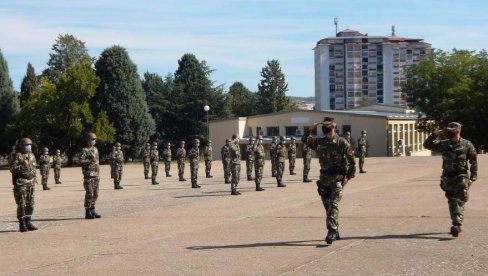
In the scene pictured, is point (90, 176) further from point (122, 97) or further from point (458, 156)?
point (122, 97)

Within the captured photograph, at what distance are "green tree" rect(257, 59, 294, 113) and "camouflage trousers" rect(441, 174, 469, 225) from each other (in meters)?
104

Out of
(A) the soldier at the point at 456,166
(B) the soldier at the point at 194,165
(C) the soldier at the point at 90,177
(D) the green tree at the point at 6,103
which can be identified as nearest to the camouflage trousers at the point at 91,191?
(C) the soldier at the point at 90,177

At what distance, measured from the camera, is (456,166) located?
1105 cm

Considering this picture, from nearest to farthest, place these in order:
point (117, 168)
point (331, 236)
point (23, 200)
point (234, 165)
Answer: point (331, 236)
point (23, 200)
point (234, 165)
point (117, 168)

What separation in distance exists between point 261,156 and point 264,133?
158 ft

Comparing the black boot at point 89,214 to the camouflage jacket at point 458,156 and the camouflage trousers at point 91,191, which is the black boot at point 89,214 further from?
the camouflage jacket at point 458,156

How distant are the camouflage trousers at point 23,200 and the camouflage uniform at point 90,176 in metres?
1.91

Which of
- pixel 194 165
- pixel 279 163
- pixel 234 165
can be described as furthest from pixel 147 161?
pixel 234 165

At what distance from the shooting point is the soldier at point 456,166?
1095 centimetres

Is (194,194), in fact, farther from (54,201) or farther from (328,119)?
(328,119)

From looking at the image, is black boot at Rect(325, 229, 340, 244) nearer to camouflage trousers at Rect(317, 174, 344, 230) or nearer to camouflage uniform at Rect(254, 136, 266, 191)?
camouflage trousers at Rect(317, 174, 344, 230)

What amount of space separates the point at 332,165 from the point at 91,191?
23.8ft

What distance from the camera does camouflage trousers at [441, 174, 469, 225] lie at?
424 inches

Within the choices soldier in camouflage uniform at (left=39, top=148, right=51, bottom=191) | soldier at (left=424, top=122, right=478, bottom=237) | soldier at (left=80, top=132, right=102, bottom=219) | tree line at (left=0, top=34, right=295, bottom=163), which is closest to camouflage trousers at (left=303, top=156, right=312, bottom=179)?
soldier in camouflage uniform at (left=39, top=148, right=51, bottom=191)
